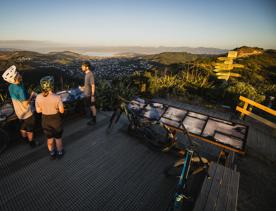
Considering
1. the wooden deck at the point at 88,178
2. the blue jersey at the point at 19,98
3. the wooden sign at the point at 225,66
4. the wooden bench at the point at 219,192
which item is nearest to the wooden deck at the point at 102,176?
the wooden deck at the point at 88,178

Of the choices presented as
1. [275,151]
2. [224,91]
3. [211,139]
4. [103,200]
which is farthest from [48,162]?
[224,91]

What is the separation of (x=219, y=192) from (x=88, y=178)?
211cm

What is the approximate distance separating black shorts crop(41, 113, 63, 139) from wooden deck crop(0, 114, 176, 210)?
658 millimetres

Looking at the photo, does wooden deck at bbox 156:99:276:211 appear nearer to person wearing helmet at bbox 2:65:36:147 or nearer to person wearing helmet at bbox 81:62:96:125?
person wearing helmet at bbox 81:62:96:125

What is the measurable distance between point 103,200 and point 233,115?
5950 millimetres

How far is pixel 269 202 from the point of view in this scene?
3.07 metres

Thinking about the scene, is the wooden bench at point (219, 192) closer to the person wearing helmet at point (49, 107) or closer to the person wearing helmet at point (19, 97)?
the person wearing helmet at point (49, 107)

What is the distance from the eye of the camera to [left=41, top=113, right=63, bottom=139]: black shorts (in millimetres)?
3047

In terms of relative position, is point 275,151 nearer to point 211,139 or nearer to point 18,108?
point 211,139

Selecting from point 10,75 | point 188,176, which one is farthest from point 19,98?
point 188,176

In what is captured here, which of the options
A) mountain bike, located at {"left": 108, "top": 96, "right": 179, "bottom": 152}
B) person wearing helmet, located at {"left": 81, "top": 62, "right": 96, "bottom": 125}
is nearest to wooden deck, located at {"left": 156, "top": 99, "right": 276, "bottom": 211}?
mountain bike, located at {"left": 108, "top": 96, "right": 179, "bottom": 152}

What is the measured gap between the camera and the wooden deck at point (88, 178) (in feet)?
8.48

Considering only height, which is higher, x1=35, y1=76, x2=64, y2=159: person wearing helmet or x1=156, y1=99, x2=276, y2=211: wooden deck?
x1=35, y1=76, x2=64, y2=159: person wearing helmet

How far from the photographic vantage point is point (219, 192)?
2.09 metres
